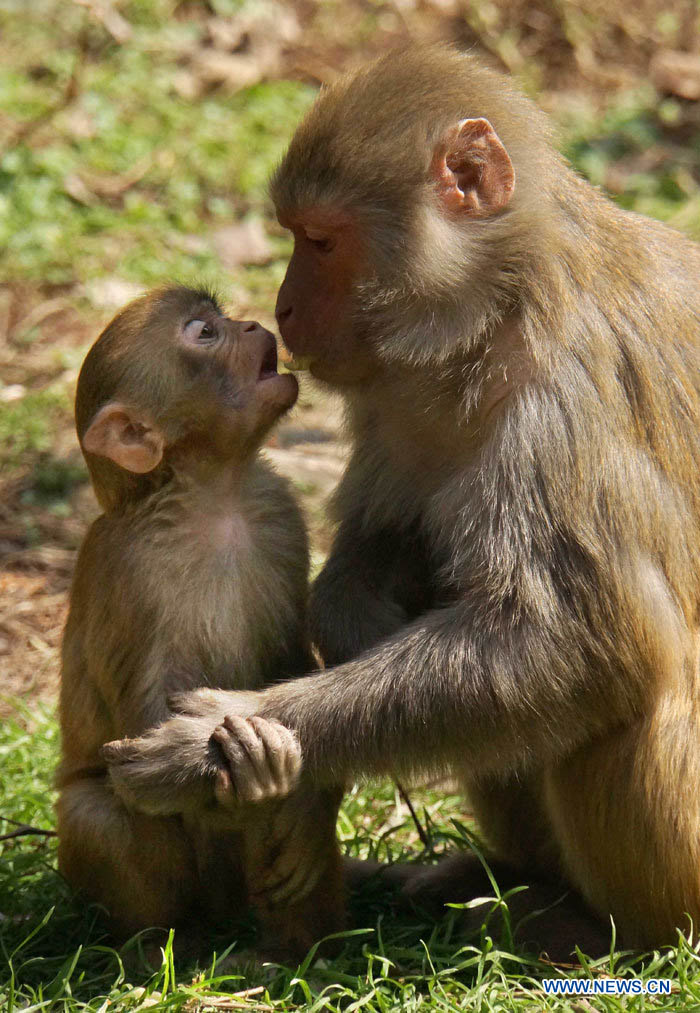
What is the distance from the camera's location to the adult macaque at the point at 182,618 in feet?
13.1

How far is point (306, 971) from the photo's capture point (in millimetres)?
3896

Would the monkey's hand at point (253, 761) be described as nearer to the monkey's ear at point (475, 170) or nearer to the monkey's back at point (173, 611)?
the monkey's back at point (173, 611)

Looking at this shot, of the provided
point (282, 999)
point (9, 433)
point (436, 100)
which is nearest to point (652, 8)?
point (9, 433)

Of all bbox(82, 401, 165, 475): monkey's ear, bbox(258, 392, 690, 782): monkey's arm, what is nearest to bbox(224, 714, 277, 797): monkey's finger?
bbox(258, 392, 690, 782): monkey's arm

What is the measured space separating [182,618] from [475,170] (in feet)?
5.16

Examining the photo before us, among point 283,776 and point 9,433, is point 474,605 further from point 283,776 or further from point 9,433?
point 9,433

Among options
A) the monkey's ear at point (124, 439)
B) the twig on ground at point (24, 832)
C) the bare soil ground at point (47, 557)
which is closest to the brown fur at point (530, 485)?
the monkey's ear at point (124, 439)

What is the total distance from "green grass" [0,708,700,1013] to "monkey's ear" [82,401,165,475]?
1.42 metres

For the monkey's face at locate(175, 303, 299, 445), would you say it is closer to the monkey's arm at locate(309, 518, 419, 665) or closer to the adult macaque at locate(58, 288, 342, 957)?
the adult macaque at locate(58, 288, 342, 957)

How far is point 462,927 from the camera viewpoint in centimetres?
437

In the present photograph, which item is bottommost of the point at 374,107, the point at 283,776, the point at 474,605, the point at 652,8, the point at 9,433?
the point at 9,433

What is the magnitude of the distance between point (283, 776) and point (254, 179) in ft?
22.6

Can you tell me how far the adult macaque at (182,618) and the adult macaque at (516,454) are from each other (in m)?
0.27

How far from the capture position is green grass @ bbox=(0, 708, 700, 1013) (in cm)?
375
